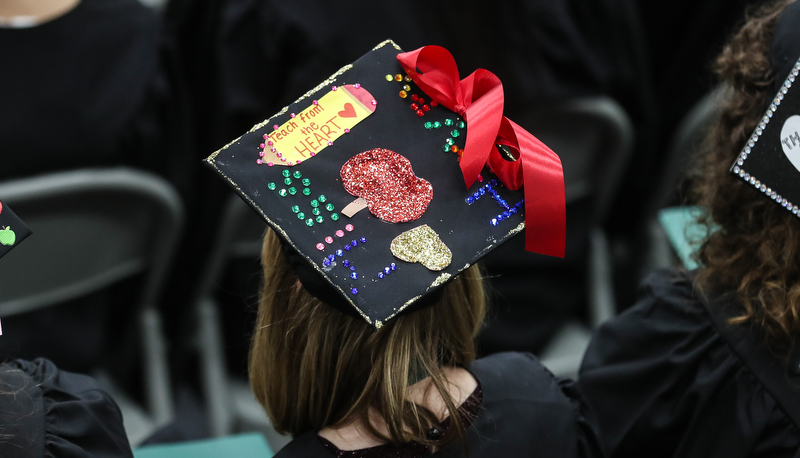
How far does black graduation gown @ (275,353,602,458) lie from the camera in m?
0.88

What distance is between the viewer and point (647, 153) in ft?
6.02

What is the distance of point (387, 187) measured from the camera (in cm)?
81

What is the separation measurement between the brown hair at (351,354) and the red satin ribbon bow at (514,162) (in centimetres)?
13

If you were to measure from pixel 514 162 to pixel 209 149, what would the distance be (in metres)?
1.10

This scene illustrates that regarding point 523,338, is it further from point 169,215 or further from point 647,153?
point 169,215

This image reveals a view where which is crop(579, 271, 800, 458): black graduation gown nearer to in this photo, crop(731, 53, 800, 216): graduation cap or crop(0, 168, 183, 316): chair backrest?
crop(731, 53, 800, 216): graduation cap

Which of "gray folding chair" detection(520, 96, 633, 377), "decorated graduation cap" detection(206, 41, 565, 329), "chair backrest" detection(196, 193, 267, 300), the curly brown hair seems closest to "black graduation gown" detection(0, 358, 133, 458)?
"decorated graduation cap" detection(206, 41, 565, 329)

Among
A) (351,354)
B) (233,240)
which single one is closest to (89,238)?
(233,240)

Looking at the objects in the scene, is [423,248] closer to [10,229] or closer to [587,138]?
[10,229]

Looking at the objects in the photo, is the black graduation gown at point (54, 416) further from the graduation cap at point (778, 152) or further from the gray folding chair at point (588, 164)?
the gray folding chair at point (588, 164)

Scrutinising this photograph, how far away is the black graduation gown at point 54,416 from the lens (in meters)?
Result: 0.80

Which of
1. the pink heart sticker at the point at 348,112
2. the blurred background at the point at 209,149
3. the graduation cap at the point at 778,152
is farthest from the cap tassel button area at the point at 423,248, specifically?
the blurred background at the point at 209,149

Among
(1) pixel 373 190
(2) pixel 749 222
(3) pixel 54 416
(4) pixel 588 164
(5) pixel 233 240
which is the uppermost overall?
(1) pixel 373 190

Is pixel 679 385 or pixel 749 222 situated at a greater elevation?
pixel 749 222
